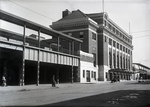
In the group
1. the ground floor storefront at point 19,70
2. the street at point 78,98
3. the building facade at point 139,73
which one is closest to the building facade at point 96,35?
the ground floor storefront at point 19,70

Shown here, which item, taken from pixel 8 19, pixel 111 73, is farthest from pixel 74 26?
pixel 8 19

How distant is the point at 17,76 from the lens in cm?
3434

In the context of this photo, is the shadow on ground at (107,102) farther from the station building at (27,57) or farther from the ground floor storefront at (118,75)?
the ground floor storefront at (118,75)

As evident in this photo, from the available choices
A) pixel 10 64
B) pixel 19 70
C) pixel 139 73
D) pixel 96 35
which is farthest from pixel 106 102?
pixel 139 73

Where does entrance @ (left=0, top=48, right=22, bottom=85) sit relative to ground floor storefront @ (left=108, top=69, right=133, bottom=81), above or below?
above

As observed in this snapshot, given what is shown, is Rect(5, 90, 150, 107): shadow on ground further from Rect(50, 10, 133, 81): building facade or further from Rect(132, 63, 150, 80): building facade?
Rect(132, 63, 150, 80): building facade

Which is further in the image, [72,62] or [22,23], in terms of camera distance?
[72,62]

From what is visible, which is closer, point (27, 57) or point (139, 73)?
point (27, 57)

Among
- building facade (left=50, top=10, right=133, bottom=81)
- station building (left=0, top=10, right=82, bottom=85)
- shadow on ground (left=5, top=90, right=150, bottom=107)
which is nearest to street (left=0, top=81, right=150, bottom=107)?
shadow on ground (left=5, top=90, right=150, bottom=107)

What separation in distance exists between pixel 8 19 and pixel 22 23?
2648mm

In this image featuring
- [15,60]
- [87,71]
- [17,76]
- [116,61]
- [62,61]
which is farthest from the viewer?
[116,61]

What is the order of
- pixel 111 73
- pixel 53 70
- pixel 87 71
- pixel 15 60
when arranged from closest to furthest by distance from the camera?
1. pixel 15 60
2. pixel 53 70
3. pixel 87 71
4. pixel 111 73

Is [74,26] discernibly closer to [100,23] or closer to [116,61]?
[100,23]

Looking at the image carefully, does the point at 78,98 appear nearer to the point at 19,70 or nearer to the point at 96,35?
the point at 19,70
